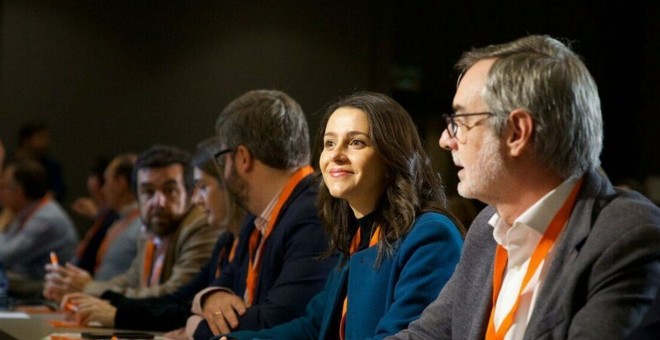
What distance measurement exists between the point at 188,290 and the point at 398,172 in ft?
5.34

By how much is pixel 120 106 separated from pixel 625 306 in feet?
24.1

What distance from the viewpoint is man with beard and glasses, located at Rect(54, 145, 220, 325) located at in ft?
14.3

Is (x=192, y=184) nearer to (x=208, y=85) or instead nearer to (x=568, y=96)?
(x=568, y=96)

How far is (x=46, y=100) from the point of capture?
8773 mm

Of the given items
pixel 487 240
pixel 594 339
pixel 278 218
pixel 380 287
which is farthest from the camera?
pixel 278 218

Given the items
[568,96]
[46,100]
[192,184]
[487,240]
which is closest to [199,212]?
[192,184]

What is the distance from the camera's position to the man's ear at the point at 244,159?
3514mm

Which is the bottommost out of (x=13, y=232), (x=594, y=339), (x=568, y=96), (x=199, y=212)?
(x=13, y=232)

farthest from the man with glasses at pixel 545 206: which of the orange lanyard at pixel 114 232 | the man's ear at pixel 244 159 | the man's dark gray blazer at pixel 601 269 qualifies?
the orange lanyard at pixel 114 232

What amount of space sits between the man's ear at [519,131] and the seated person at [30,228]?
186 inches

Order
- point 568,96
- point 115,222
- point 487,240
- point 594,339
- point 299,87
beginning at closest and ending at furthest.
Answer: point 594,339 < point 568,96 < point 487,240 < point 115,222 < point 299,87

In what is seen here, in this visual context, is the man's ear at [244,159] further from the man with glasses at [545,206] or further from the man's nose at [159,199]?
the man with glasses at [545,206]

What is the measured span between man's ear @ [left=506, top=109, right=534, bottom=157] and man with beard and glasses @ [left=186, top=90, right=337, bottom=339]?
4.35ft

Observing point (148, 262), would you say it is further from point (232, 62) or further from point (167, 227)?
point (232, 62)
